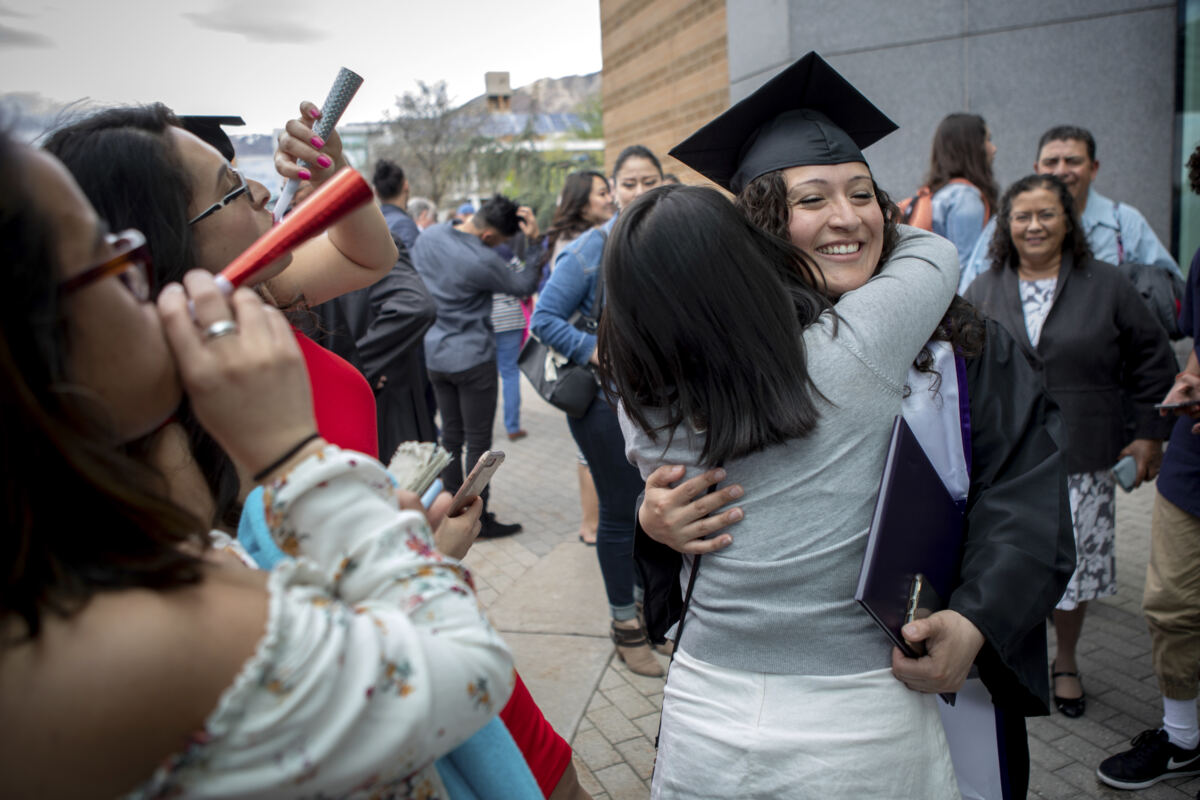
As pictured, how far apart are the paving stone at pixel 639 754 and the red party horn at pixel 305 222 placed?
2.61m

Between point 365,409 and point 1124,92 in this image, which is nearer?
point 365,409

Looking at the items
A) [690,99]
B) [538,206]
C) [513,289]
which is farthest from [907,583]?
[538,206]

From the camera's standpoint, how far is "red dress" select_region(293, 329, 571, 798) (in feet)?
5.37

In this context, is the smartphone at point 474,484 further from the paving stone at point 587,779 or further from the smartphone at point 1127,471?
the smartphone at point 1127,471

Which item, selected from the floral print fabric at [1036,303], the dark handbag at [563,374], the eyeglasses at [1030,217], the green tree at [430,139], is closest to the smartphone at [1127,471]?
the floral print fabric at [1036,303]

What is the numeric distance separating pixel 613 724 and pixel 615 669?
1.44ft

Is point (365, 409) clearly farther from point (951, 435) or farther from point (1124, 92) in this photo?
point (1124, 92)

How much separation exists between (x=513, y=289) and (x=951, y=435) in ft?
14.7

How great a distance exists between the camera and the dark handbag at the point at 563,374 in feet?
12.6

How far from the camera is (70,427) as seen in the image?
82 cm

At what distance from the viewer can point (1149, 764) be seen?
2.87 m

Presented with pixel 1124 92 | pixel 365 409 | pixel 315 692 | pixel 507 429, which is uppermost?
pixel 1124 92

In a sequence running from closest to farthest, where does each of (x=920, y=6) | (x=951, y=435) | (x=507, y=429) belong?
(x=951, y=435), (x=920, y=6), (x=507, y=429)

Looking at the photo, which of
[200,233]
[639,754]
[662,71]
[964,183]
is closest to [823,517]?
[200,233]
